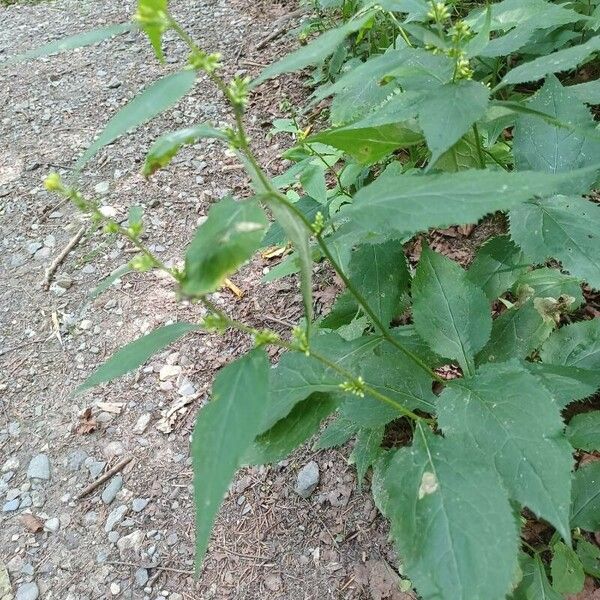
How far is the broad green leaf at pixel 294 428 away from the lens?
1356mm

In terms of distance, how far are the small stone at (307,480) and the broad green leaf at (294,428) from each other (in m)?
0.84

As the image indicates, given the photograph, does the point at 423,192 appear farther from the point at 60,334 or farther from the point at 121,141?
the point at 121,141

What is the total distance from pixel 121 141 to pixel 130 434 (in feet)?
7.57

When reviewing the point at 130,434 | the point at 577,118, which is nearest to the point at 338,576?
the point at 130,434

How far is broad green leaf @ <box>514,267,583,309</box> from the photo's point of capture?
6.49 feet

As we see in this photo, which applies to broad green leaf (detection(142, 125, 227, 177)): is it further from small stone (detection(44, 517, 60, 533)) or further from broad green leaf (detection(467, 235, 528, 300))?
small stone (detection(44, 517, 60, 533))

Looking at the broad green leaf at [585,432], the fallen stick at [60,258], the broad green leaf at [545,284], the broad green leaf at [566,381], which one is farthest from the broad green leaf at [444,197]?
the fallen stick at [60,258]

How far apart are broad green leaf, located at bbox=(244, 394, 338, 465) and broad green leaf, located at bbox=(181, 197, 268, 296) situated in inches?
23.3

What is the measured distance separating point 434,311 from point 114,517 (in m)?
1.49

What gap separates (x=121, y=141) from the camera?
4055 millimetres

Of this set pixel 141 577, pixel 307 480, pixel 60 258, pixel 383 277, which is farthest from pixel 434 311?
pixel 60 258

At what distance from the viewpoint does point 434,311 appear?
163 centimetres

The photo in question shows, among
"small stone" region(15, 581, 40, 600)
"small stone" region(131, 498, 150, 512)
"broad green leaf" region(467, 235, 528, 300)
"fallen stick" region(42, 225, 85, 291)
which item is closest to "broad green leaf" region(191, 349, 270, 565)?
"broad green leaf" region(467, 235, 528, 300)

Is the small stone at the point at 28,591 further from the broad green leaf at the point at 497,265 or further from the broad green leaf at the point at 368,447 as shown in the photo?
the broad green leaf at the point at 497,265
